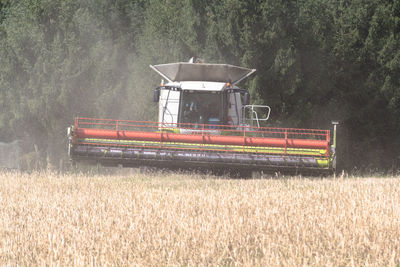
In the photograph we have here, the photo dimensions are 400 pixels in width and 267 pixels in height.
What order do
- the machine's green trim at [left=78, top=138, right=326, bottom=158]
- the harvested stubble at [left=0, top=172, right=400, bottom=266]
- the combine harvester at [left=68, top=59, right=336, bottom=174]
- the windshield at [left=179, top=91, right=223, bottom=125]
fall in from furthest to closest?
the windshield at [left=179, top=91, right=223, bottom=125], the machine's green trim at [left=78, top=138, right=326, bottom=158], the combine harvester at [left=68, top=59, right=336, bottom=174], the harvested stubble at [left=0, top=172, right=400, bottom=266]

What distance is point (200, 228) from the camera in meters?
5.26

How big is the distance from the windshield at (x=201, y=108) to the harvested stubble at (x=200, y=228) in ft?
12.1

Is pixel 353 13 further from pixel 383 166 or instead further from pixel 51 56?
pixel 51 56

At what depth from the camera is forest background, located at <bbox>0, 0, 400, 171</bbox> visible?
16.7 metres

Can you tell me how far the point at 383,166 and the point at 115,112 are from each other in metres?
8.52

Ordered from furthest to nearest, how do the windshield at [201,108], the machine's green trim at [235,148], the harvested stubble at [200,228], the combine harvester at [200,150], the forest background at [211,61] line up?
the forest background at [211,61], the windshield at [201,108], the machine's green trim at [235,148], the combine harvester at [200,150], the harvested stubble at [200,228]

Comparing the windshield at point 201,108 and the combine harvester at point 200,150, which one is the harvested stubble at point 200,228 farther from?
the windshield at point 201,108

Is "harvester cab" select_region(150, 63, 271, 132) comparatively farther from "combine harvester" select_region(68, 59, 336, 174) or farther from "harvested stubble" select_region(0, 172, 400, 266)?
"harvested stubble" select_region(0, 172, 400, 266)

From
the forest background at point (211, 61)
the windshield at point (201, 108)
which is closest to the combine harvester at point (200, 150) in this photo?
the windshield at point (201, 108)

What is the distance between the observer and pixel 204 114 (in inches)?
467

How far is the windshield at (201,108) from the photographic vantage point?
1183 centimetres

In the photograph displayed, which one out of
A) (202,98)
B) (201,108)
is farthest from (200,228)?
(202,98)

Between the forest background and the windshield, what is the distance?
4.80 m

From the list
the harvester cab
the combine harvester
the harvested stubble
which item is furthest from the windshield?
the harvested stubble
